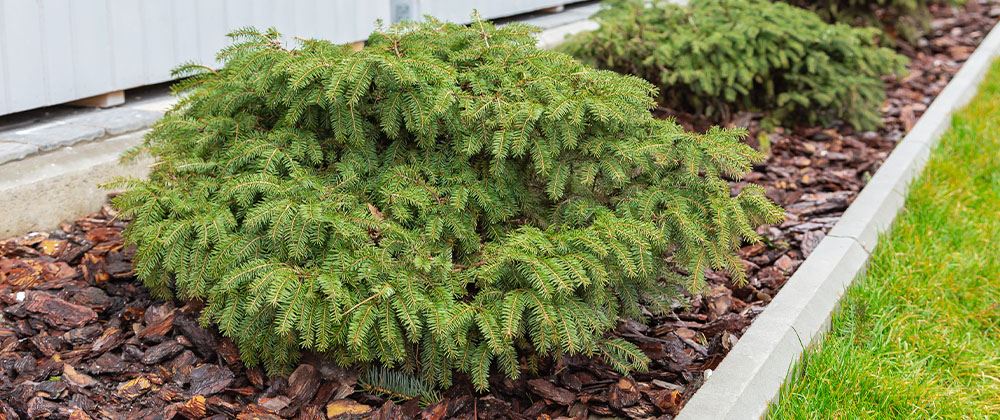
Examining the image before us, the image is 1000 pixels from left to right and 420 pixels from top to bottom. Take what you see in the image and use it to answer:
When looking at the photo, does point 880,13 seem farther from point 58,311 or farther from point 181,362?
point 58,311

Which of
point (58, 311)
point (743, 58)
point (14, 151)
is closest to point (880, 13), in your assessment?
point (743, 58)

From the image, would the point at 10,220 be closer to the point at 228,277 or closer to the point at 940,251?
the point at 228,277

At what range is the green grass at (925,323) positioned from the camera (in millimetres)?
3006

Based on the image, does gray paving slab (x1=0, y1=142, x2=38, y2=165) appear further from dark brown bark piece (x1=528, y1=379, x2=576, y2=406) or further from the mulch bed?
dark brown bark piece (x1=528, y1=379, x2=576, y2=406)

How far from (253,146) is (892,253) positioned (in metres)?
2.62

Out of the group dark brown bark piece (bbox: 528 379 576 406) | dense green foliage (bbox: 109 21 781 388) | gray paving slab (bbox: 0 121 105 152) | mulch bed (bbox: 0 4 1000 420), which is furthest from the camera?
→ gray paving slab (bbox: 0 121 105 152)

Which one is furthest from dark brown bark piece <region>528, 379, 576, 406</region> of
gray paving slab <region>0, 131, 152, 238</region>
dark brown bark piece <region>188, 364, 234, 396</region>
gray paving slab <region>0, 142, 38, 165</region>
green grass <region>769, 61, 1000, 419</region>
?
gray paving slab <region>0, 142, 38, 165</region>

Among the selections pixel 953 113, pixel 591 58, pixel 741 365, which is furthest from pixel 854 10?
pixel 741 365

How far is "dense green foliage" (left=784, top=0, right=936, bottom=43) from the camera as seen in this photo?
24.9ft

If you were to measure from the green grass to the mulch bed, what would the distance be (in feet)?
1.21

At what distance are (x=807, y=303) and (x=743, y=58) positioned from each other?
97.1 inches

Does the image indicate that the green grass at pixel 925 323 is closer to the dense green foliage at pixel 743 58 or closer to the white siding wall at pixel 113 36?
the dense green foliage at pixel 743 58

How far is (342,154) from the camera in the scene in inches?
124

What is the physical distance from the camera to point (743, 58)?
5.53 meters
